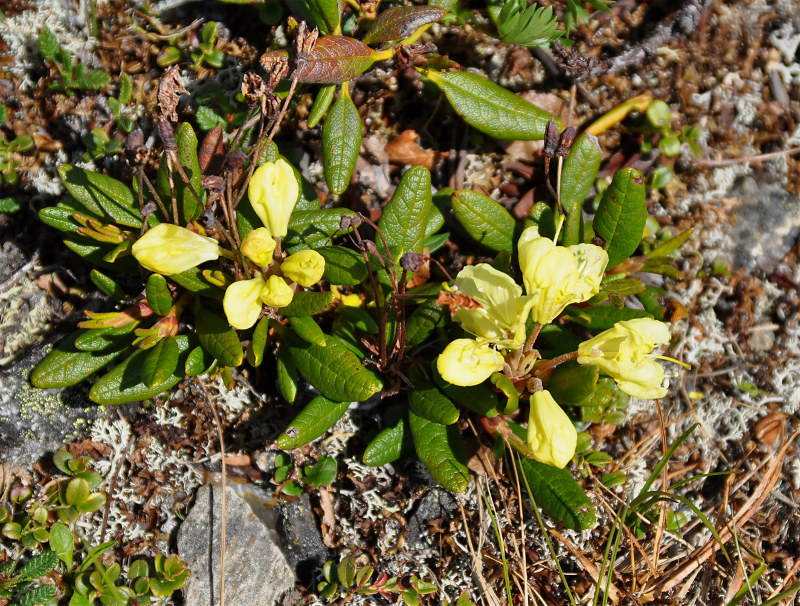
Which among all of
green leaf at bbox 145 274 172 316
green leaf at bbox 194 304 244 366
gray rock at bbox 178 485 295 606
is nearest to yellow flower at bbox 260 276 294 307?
green leaf at bbox 194 304 244 366

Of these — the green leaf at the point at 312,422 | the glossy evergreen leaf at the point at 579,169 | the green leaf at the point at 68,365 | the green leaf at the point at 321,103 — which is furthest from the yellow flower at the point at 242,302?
the glossy evergreen leaf at the point at 579,169

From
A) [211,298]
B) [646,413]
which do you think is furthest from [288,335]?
[646,413]

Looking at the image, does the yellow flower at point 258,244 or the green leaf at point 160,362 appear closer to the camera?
the yellow flower at point 258,244

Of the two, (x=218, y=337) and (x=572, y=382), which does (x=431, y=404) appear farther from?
(x=218, y=337)

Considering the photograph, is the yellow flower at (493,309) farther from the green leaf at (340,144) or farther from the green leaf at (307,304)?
the green leaf at (340,144)

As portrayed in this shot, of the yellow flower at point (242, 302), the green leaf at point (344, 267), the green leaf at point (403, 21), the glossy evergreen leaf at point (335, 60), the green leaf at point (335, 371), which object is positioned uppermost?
the green leaf at point (403, 21)

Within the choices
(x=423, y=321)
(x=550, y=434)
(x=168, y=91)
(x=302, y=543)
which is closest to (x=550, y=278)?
(x=550, y=434)

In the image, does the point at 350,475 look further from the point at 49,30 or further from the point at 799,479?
the point at 49,30
